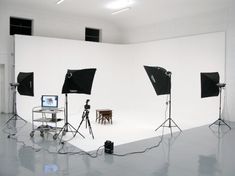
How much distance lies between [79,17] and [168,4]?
3.79 metres

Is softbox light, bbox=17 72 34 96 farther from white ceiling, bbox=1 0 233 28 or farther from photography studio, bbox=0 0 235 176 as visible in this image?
white ceiling, bbox=1 0 233 28

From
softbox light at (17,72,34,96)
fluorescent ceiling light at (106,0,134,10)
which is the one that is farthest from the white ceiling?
softbox light at (17,72,34,96)

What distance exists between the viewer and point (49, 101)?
6008 mm

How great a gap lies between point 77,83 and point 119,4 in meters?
4.04

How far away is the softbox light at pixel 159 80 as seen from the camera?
6113mm

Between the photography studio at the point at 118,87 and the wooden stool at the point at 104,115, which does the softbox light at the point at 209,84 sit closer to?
the photography studio at the point at 118,87

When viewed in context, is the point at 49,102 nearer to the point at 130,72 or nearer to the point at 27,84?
the point at 27,84

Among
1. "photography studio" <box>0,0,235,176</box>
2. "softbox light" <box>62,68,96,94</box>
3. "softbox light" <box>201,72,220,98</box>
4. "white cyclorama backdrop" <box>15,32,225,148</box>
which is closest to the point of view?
"photography studio" <box>0,0,235,176</box>

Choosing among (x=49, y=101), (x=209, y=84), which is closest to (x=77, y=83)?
(x=49, y=101)

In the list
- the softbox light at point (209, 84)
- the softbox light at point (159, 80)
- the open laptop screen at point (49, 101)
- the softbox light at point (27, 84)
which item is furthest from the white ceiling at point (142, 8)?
the open laptop screen at point (49, 101)

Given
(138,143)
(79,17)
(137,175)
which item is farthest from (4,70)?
(137,175)

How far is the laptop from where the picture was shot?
595 cm

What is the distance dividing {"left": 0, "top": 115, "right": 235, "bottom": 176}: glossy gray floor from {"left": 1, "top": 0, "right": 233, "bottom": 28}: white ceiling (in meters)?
4.08

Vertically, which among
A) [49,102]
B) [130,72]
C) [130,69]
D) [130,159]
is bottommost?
[130,159]
